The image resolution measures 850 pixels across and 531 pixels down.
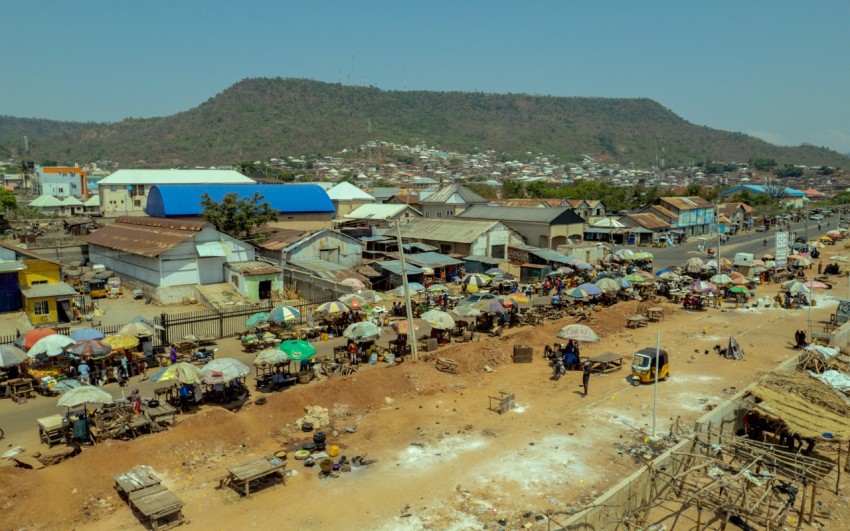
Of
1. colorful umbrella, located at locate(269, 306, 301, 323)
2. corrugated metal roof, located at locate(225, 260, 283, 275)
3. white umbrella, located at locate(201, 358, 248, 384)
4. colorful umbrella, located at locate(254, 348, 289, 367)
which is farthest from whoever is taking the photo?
corrugated metal roof, located at locate(225, 260, 283, 275)

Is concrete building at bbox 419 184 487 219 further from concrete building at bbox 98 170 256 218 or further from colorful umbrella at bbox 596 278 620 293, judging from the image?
colorful umbrella at bbox 596 278 620 293

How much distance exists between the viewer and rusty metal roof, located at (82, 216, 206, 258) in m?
36.5

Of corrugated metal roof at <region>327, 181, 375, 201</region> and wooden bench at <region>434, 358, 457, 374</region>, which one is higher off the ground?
corrugated metal roof at <region>327, 181, 375, 201</region>

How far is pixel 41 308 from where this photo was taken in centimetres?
3044

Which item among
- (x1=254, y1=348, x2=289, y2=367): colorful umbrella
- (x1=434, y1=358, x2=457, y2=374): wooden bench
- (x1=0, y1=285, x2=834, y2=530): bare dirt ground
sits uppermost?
(x1=254, y1=348, x2=289, y2=367): colorful umbrella

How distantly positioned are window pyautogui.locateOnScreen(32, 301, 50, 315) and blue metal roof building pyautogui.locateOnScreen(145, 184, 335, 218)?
793 inches

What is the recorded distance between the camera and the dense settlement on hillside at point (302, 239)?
35531 millimetres

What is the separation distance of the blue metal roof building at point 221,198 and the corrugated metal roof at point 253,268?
1446 cm

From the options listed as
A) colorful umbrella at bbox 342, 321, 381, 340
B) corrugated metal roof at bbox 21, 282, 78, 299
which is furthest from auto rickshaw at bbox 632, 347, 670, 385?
corrugated metal roof at bbox 21, 282, 78, 299

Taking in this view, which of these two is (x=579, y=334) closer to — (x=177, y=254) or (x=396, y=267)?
(x=396, y=267)

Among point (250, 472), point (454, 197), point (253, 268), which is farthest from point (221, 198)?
point (250, 472)

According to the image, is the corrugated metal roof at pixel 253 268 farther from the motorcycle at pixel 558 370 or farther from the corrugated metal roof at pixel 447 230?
the motorcycle at pixel 558 370

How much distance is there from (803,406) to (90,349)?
2336 cm

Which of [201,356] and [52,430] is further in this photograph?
[201,356]
